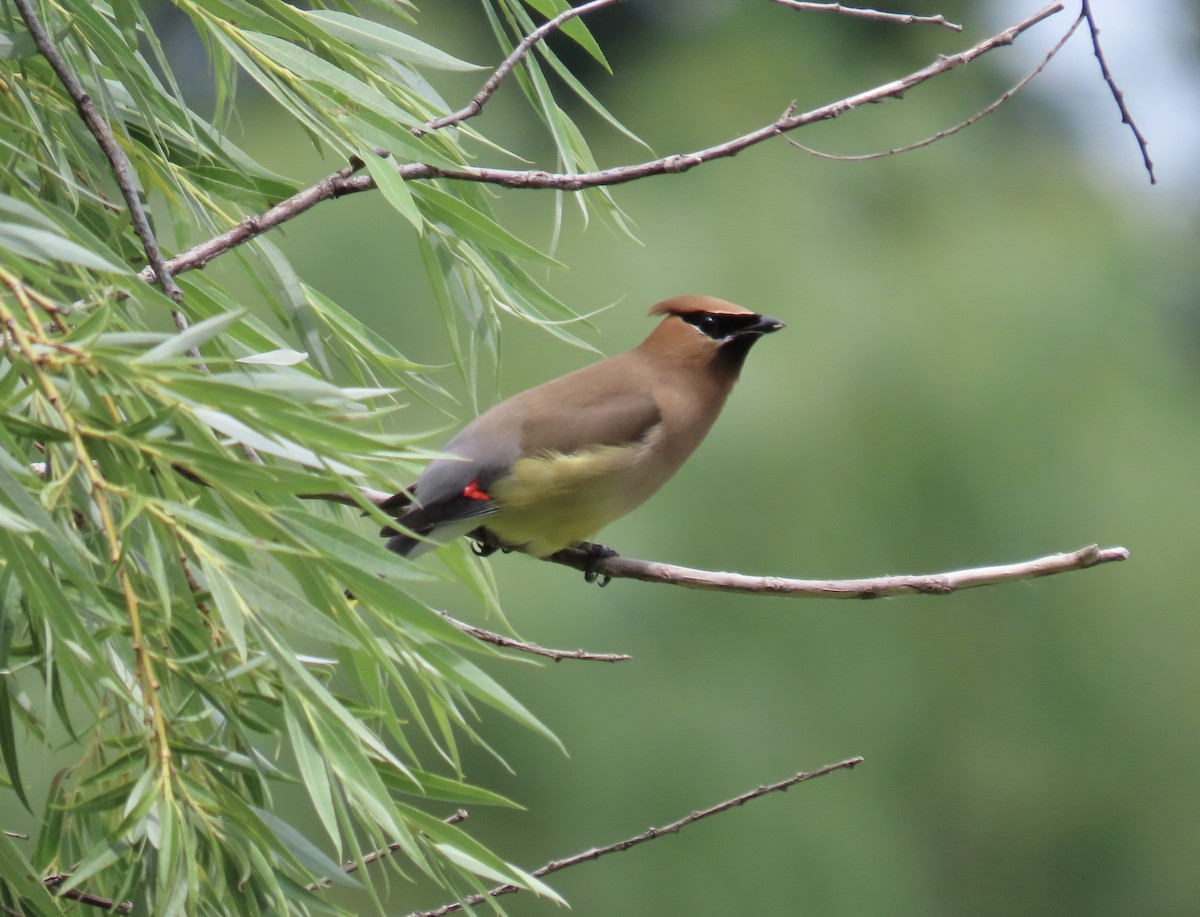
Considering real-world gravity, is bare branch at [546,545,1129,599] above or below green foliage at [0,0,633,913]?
below

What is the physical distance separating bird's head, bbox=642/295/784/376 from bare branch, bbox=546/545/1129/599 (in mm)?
1058

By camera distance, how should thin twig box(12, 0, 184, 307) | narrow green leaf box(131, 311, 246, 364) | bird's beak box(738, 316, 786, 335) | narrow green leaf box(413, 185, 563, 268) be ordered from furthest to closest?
bird's beak box(738, 316, 786, 335), narrow green leaf box(413, 185, 563, 268), thin twig box(12, 0, 184, 307), narrow green leaf box(131, 311, 246, 364)

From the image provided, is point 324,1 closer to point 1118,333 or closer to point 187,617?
point 187,617

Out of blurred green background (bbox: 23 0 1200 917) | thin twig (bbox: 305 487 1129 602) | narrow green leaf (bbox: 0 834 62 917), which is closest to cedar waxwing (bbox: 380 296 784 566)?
thin twig (bbox: 305 487 1129 602)

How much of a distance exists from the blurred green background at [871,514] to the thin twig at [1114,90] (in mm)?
3159

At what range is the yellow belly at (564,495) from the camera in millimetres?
3260

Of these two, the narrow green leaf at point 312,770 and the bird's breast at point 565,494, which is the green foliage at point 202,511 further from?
the bird's breast at point 565,494

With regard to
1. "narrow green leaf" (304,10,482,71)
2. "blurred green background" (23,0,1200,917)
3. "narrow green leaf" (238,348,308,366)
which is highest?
"narrow green leaf" (304,10,482,71)

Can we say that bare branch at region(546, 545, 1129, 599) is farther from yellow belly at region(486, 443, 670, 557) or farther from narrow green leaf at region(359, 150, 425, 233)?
narrow green leaf at region(359, 150, 425, 233)

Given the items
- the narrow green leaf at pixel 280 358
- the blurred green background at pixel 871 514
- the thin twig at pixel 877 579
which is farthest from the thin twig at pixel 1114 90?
the blurred green background at pixel 871 514

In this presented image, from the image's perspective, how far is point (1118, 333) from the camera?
301 inches

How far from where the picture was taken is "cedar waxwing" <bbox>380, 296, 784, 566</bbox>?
3184 millimetres

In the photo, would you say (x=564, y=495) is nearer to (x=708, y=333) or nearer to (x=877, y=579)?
(x=708, y=333)

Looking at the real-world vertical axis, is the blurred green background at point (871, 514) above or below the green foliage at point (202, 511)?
below
